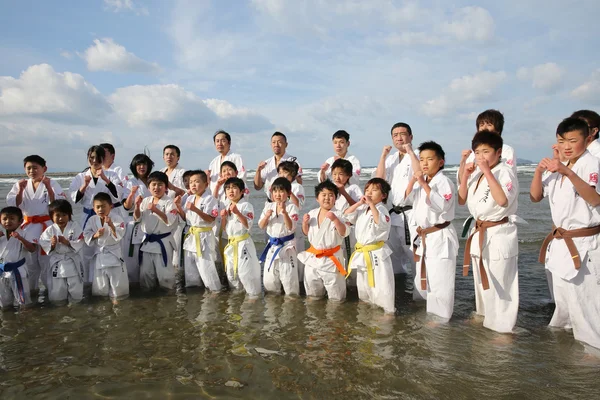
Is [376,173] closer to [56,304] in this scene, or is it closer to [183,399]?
[183,399]

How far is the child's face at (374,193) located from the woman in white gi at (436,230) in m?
0.52

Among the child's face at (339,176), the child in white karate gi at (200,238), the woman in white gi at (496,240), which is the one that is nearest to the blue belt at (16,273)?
the child in white karate gi at (200,238)

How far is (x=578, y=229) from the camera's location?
3859mm

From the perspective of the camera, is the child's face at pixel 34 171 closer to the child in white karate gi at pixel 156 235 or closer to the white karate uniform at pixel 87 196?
the white karate uniform at pixel 87 196

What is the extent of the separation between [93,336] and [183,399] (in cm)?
193

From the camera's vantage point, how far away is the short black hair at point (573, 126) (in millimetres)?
3830

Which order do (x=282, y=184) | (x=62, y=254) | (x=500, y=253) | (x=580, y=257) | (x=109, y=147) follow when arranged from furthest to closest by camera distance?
(x=109, y=147), (x=62, y=254), (x=282, y=184), (x=500, y=253), (x=580, y=257)

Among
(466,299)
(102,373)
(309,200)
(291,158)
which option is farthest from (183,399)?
(309,200)

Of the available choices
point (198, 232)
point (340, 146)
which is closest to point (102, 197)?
point (198, 232)

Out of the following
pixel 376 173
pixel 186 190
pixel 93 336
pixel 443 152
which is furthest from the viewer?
pixel 186 190

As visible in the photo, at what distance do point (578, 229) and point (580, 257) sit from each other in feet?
0.90

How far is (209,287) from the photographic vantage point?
6117 mm

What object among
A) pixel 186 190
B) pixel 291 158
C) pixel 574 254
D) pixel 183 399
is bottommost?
pixel 183 399

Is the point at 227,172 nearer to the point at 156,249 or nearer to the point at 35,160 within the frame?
the point at 156,249
